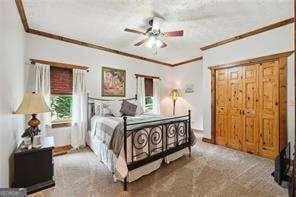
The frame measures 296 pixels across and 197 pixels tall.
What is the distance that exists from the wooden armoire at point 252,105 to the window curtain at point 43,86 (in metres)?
4.09

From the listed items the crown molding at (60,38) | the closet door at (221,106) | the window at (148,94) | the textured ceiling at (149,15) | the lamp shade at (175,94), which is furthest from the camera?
the lamp shade at (175,94)

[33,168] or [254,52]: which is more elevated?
[254,52]

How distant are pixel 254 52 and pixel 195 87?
2.74 metres

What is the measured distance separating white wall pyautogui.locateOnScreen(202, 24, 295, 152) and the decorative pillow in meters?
2.04

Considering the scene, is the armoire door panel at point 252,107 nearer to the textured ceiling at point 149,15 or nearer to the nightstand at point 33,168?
the textured ceiling at point 149,15

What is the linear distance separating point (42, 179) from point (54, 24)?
9.52 ft

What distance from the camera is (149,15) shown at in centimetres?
334

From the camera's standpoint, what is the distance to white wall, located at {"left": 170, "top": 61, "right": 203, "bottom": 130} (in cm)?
662

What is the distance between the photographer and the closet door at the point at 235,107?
4.46 metres

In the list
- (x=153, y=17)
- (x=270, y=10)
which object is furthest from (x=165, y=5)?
(x=270, y=10)

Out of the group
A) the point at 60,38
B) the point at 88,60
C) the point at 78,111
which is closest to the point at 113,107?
the point at 78,111

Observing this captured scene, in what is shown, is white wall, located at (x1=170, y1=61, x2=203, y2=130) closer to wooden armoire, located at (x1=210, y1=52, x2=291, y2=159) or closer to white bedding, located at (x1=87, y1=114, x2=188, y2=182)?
wooden armoire, located at (x1=210, y1=52, x2=291, y2=159)

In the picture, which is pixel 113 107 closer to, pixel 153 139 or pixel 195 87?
pixel 153 139

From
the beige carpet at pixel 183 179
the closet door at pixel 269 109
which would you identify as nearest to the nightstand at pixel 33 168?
the beige carpet at pixel 183 179
